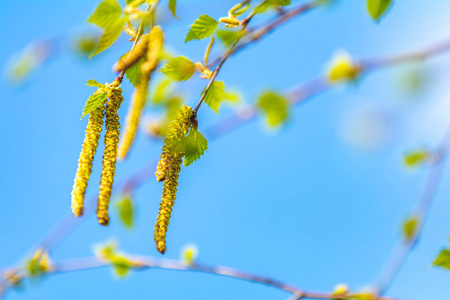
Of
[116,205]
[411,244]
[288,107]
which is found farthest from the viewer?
[116,205]

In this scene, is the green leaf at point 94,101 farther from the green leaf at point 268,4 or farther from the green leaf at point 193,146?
the green leaf at point 268,4

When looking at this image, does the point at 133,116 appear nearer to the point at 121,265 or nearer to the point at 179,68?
the point at 179,68

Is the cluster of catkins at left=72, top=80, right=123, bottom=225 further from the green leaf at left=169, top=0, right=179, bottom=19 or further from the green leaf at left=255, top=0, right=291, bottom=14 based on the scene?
the green leaf at left=255, top=0, right=291, bottom=14

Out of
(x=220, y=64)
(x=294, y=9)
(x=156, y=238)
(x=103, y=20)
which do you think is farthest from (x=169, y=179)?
(x=294, y=9)

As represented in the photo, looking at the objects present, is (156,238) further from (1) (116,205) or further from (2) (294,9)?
(2) (294,9)

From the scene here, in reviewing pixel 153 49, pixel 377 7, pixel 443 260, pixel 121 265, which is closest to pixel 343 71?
pixel 377 7

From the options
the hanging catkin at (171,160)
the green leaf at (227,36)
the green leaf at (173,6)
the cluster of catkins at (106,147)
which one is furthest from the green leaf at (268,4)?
the cluster of catkins at (106,147)
